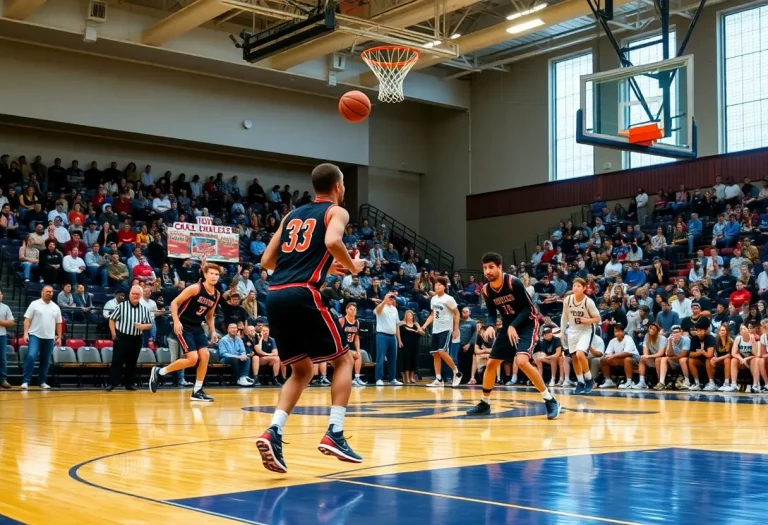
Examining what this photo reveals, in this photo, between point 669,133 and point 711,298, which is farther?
point 711,298

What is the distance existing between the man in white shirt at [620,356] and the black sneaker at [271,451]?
1353 centimetres

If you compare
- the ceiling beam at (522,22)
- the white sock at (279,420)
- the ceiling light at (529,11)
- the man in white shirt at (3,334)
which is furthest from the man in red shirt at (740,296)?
the white sock at (279,420)

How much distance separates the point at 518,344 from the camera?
10008 millimetres

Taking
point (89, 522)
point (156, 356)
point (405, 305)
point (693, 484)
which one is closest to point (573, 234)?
point (405, 305)

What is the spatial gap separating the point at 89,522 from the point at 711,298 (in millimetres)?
17510

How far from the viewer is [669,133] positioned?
48.4 feet

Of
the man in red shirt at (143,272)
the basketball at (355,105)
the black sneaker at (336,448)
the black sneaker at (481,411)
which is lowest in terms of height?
the black sneaker at (481,411)

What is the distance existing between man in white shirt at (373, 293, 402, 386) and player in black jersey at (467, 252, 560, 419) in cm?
820

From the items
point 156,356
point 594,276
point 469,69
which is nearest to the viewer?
point 156,356

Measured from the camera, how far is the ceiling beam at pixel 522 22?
22375 millimetres

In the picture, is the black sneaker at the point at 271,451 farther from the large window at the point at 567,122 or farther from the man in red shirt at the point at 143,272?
the large window at the point at 567,122

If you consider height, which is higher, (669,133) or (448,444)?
(669,133)

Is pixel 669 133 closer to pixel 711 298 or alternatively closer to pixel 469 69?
pixel 711 298

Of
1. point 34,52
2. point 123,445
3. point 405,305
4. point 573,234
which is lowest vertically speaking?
point 123,445
